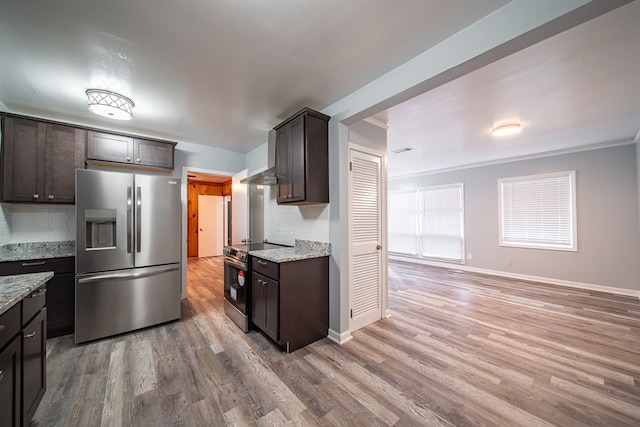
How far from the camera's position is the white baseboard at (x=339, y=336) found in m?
2.50

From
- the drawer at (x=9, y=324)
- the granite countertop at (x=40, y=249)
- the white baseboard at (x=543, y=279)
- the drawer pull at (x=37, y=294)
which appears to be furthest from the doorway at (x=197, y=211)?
the white baseboard at (x=543, y=279)

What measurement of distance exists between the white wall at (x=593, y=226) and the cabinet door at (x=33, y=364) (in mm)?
6954

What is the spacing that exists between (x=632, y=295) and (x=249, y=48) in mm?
6745

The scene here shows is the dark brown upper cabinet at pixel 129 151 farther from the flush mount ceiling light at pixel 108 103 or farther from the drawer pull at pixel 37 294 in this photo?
the drawer pull at pixel 37 294

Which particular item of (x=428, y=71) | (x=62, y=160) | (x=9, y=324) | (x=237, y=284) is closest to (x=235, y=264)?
(x=237, y=284)

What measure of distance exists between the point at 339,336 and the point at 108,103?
3.37 meters

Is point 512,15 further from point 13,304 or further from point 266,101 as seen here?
point 13,304

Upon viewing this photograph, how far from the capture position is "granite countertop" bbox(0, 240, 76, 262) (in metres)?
2.73

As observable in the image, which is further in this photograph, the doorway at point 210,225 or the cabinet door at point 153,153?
the doorway at point 210,225

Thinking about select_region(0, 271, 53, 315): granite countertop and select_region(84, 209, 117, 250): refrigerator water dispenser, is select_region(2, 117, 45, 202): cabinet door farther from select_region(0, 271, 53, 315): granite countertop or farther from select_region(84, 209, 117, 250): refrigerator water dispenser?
select_region(0, 271, 53, 315): granite countertop

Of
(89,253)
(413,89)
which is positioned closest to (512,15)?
(413,89)

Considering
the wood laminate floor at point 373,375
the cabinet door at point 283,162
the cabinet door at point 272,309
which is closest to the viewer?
the wood laminate floor at point 373,375

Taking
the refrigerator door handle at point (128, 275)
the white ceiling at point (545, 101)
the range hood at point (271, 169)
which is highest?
the white ceiling at point (545, 101)

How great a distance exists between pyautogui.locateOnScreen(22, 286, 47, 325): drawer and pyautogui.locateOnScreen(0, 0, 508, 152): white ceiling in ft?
5.74
